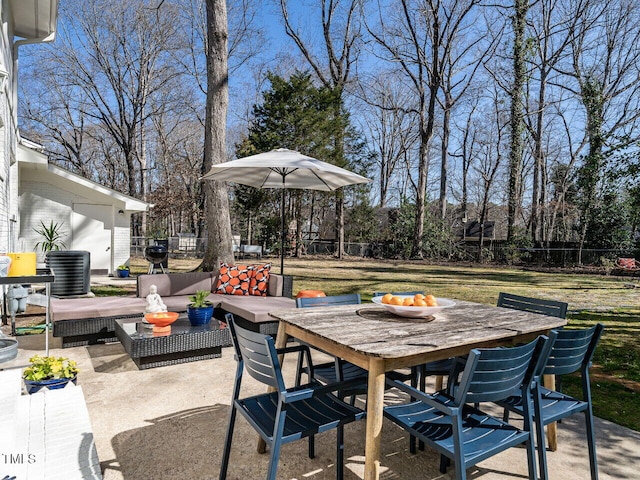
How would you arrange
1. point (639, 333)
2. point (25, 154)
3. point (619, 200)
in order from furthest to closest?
point (619, 200), point (25, 154), point (639, 333)

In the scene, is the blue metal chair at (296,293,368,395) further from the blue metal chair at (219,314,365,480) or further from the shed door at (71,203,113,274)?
the shed door at (71,203,113,274)

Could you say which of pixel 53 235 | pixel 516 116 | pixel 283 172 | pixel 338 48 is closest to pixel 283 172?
pixel 283 172

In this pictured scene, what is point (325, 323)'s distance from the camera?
2494 mm

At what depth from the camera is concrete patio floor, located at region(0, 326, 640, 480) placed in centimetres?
236

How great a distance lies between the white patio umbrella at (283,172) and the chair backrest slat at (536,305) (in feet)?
8.87

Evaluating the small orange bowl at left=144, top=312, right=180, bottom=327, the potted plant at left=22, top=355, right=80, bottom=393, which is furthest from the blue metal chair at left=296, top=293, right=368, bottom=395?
the potted plant at left=22, top=355, right=80, bottom=393

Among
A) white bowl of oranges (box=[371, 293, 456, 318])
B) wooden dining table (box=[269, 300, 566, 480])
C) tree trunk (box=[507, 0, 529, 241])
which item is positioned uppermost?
tree trunk (box=[507, 0, 529, 241])

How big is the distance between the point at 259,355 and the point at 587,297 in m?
9.56

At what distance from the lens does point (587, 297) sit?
361 inches

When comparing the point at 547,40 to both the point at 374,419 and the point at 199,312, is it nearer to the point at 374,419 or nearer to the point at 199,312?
the point at 199,312

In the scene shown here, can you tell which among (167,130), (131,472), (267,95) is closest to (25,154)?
(131,472)

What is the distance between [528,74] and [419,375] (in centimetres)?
2034

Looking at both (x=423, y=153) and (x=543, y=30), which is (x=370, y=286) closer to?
(x=423, y=153)

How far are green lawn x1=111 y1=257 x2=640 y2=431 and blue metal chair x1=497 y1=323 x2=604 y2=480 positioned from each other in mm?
1085
